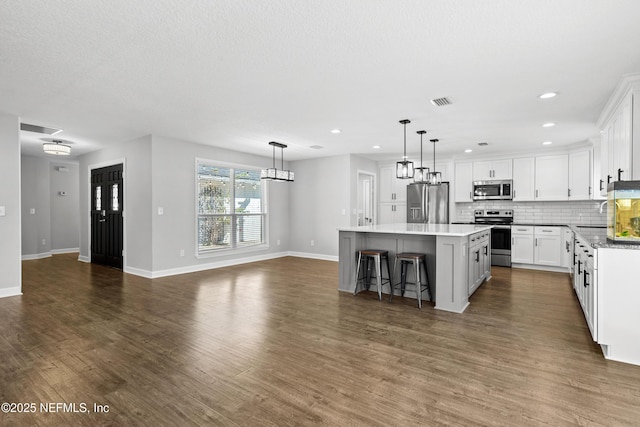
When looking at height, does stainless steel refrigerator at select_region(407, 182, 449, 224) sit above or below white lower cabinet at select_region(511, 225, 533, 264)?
above

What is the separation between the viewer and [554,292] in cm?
473

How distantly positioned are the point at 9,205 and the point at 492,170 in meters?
8.40

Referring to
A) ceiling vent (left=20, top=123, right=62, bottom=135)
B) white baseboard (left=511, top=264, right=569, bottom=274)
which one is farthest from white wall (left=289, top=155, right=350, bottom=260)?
ceiling vent (left=20, top=123, right=62, bottom=135)

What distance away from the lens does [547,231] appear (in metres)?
6.43

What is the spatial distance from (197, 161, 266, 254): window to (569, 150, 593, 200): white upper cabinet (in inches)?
252

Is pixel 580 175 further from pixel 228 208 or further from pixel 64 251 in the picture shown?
pixel 64 251

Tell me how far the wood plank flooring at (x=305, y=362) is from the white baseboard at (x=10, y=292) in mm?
197

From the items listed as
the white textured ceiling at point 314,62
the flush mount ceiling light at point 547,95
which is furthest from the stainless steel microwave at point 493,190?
the flush mount ceiling light at point 547,95

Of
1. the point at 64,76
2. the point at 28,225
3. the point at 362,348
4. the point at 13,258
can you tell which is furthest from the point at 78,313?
the point at 28,225

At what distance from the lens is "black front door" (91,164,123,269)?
6.55 m

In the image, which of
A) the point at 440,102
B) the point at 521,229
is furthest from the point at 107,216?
the point at 521,229

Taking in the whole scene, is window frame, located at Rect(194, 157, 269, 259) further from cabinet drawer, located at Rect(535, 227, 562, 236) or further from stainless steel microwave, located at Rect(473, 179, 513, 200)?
cabinet drawer, located at Rect(535, 227, 562, 236)

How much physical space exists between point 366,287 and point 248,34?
3594mm

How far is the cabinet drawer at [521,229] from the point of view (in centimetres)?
659
